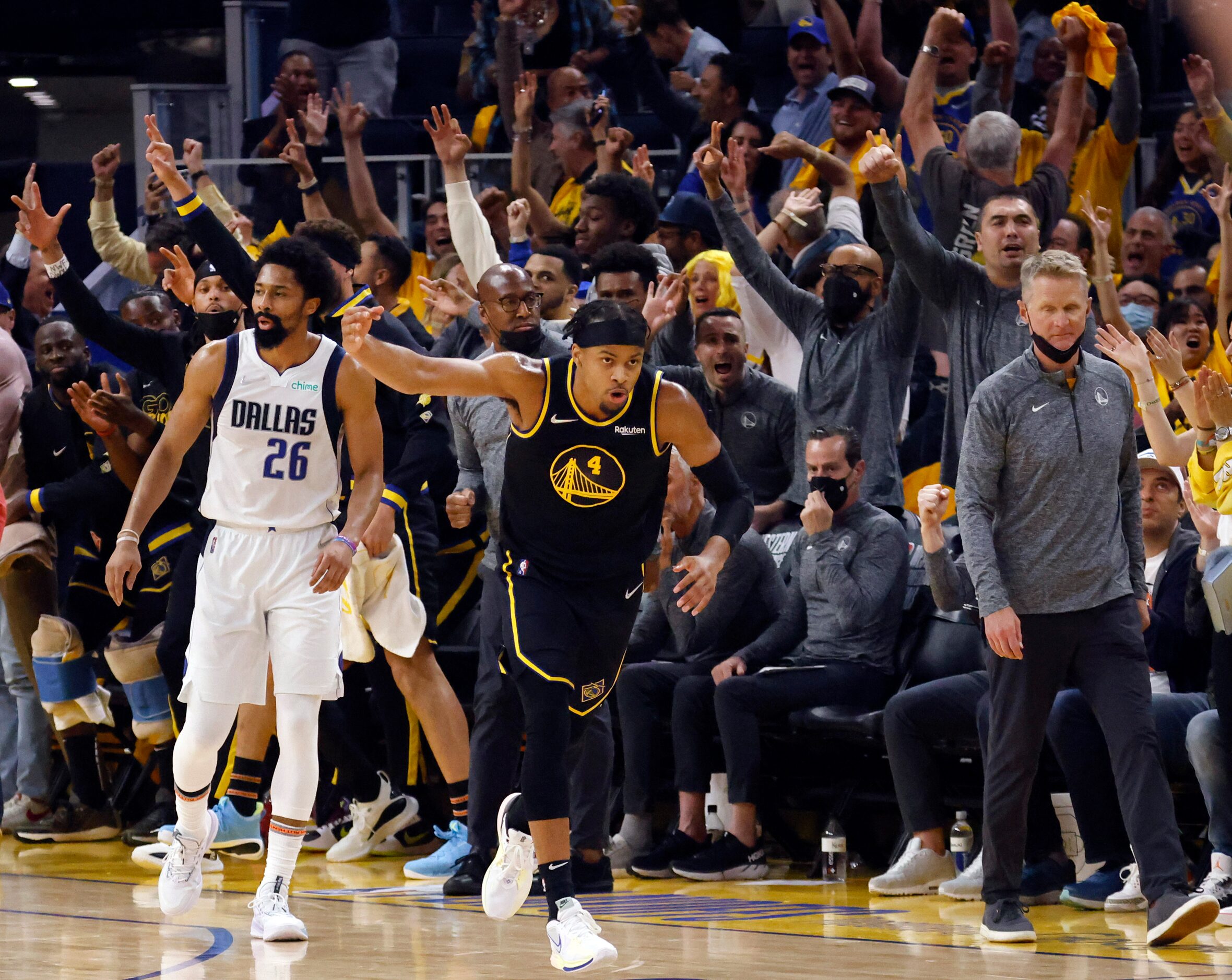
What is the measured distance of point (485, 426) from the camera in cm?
718

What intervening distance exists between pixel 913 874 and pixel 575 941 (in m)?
2.25

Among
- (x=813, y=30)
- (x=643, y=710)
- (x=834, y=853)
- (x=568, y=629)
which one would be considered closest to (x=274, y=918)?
(x=568, y=629)

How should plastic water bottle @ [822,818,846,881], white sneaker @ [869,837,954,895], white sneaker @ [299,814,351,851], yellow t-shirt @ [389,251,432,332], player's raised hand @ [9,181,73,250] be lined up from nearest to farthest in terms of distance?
white sneaker @ [869,837,954,895], plastic water bottle @ [822,818,846,881], player's raised hand @ [9,181,73,250], white sneaker @ [299,814,351,851], yellow t-shirt @ [389,251,432,332]

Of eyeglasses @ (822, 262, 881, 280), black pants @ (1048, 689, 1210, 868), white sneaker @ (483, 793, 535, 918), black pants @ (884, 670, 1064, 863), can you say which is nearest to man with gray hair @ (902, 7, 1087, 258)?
eyeglasses @ (822, 262, 881, 280)

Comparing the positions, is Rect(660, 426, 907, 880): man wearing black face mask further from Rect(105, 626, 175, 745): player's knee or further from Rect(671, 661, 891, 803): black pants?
Rect(105, 626, 175, 745): player's knee

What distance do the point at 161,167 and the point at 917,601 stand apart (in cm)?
364

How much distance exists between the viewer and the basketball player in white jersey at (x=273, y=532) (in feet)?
19.2

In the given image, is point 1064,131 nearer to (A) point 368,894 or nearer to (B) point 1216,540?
(B) point 1216,540

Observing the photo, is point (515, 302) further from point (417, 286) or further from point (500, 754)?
point (417, 286)

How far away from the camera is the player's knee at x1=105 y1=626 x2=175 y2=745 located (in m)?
8.43

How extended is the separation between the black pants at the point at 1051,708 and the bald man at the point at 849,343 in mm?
2055

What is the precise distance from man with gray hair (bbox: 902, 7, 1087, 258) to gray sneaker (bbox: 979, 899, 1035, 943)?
3.22 m

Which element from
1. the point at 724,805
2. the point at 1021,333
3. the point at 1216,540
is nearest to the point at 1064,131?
the point at 1021,333

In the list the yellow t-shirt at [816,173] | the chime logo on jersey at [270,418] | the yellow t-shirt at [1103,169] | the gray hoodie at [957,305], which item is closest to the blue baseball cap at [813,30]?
the yellow t-shirt at [816,173]
